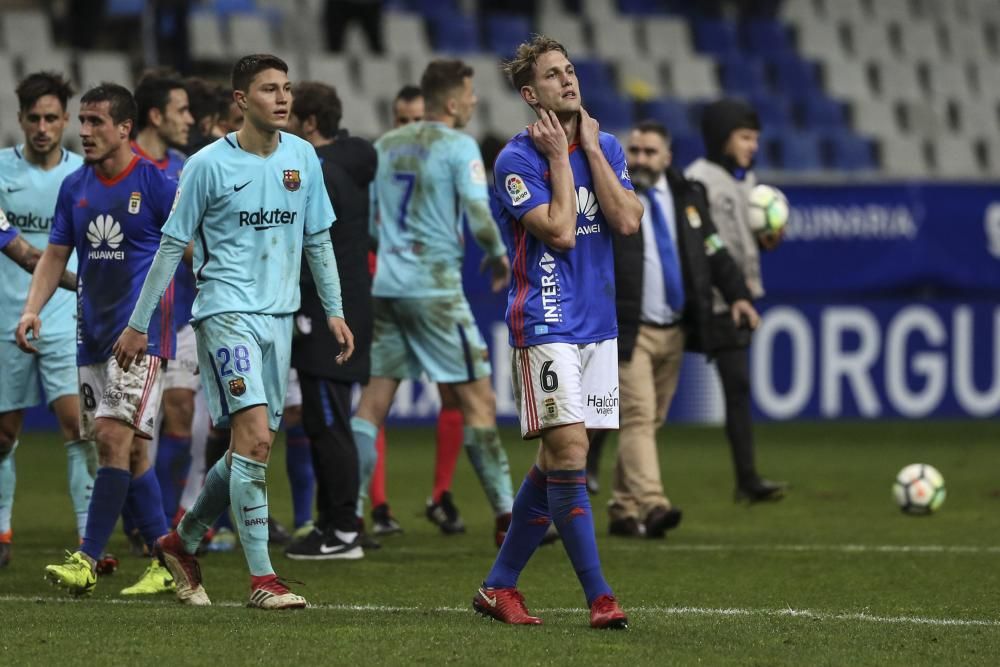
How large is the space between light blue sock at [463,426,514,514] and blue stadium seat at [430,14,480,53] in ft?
36.1

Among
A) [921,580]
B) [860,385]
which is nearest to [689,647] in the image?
[921,580]

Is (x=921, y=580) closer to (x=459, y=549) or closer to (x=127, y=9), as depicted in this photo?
(x=459, y=549)

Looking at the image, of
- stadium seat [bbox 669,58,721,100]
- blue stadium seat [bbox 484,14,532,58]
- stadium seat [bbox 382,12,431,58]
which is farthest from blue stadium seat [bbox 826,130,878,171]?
stadium seat [bbox 382,12,431,58]

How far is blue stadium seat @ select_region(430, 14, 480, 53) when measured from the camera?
19797 mm

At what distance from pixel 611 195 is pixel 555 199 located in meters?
0.21

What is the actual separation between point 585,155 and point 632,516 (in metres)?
3.66

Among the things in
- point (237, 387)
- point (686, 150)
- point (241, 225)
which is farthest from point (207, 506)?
point (686, 150)

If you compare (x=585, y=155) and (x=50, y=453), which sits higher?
(x=585, y=155)

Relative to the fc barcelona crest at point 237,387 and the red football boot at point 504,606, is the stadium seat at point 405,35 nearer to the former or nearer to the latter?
the fc barcelona crest at point 237,387

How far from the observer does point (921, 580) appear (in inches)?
310

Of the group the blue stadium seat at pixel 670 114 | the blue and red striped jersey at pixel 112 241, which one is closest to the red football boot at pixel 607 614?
the blue and red striped jersey at pixel 112 241

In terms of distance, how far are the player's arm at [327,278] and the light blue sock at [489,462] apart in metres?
2.35

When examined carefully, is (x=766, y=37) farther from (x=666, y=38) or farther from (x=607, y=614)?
(x=607, y=614)

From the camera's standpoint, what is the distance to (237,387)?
6695mm
